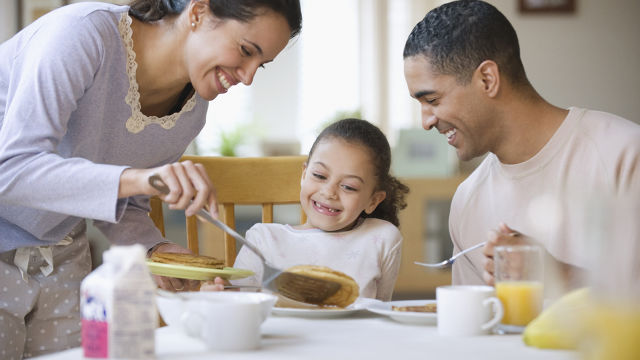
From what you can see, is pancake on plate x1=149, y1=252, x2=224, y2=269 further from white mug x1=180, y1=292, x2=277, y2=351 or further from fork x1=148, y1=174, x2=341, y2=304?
white mug x1=180, y1=292, x2=277, y2=351

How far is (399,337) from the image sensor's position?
0.84 metres

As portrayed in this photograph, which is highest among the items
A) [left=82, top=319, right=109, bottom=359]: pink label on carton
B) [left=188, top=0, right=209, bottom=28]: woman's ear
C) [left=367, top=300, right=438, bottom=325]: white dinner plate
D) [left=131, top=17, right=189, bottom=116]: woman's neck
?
[left=188, top=0, right=209, bottom=28]: woman's ear

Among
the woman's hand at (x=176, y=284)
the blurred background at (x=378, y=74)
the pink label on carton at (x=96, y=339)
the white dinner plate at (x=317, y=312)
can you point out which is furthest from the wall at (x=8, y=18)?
the pink label on carton at (x=96, y=339)

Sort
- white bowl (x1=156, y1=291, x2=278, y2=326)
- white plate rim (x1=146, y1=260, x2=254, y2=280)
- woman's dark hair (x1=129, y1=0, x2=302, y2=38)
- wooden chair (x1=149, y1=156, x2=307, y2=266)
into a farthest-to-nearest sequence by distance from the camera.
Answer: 1. wooden chair (x1=149, y1=156, x2=307, y2=266)
2. woman's dark hair (x1=129, y1=0, x2=302, y2=38)
3. white plate rim (x1=146, y1=260, x2=254, y2=280)
4. white bowl (x1=156, y1=291, x2=278, y2=326)

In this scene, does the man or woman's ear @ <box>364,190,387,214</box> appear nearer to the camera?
the man

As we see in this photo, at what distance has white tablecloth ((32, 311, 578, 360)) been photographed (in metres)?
0.72

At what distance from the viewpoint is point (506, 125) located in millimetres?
1561

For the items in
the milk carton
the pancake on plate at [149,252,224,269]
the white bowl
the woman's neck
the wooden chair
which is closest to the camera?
the milk carton

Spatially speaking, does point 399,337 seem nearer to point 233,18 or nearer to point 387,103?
point 233,18

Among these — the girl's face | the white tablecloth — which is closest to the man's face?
the girl's face

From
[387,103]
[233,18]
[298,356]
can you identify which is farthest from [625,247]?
[387,103]

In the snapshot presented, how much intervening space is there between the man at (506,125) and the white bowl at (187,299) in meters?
0.83

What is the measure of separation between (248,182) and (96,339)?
3.42 feet

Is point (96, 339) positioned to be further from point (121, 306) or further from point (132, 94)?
point (132, 94)
